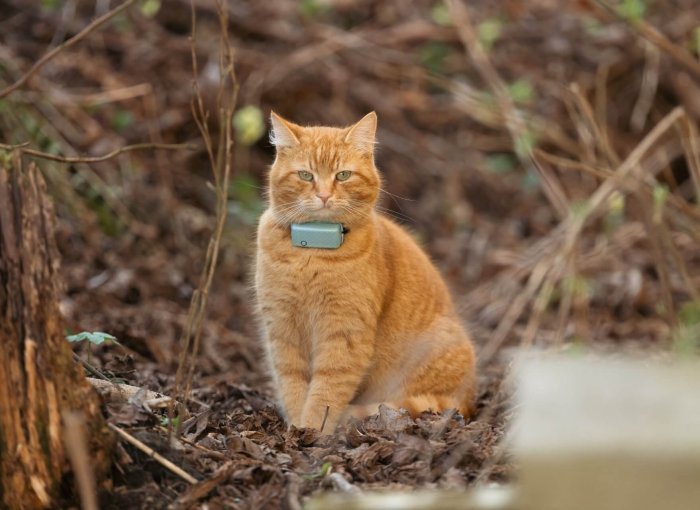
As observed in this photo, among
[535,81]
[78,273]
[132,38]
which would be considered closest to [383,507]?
[78,273]

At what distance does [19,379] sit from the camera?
242 cm

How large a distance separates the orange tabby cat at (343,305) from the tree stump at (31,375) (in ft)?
3.91

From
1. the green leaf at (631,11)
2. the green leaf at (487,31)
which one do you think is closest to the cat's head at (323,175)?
the green leaf at (631,11)

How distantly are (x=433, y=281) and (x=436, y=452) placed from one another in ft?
4.25

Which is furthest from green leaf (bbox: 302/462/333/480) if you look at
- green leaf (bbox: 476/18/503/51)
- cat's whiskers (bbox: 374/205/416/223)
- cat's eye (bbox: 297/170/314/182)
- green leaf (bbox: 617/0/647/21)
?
green leaf (bbox: 476/18/503/51)

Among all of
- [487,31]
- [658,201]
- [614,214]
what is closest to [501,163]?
[487,31]

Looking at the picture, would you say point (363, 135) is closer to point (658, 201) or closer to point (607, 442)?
point (658, 201)

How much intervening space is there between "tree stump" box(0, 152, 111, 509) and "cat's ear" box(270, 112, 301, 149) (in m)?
1.40

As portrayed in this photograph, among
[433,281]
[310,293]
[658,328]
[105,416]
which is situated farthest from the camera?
[658,328]

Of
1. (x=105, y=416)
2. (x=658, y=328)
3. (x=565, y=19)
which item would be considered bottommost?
(x=658, y=328)

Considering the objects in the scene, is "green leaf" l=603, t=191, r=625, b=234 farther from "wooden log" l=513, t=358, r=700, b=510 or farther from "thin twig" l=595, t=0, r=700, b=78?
"wooden log" l=513, t=358, r=700, b=510

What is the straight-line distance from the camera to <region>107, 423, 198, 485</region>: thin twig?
2.60 meters

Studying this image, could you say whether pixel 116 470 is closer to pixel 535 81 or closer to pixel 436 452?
pixel 436 452

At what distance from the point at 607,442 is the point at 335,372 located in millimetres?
1895
